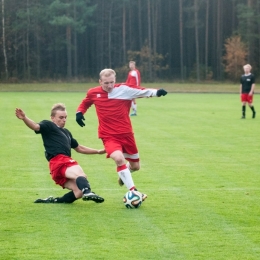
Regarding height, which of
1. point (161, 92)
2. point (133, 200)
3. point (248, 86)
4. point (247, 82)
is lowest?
point (248, 86)

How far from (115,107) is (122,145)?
19.8 inches

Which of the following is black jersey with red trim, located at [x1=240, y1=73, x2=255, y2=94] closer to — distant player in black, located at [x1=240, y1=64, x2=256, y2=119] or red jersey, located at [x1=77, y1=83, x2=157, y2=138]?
distant player in black, located at [x1=240, y1=64, x2=256, y2=119]

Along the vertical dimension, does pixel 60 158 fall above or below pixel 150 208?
above

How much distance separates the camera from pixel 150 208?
909 cm

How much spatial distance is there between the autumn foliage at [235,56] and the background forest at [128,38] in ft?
0.33

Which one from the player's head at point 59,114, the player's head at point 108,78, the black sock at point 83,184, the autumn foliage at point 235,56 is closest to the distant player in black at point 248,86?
the player's head at point 108,78

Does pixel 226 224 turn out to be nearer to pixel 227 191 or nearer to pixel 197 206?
pixel 197 206

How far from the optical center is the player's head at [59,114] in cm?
935

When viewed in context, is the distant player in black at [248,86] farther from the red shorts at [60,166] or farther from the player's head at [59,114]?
the red shorts at [60,166]

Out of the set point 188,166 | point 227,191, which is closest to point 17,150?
point 188,166

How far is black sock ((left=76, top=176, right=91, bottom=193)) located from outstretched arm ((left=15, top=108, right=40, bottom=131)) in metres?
0.80

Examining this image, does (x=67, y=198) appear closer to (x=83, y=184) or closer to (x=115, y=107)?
(x=83, y=184)

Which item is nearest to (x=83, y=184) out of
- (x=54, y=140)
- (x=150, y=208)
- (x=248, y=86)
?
(x=54, y=140)

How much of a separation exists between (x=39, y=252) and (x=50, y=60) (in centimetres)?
7731
